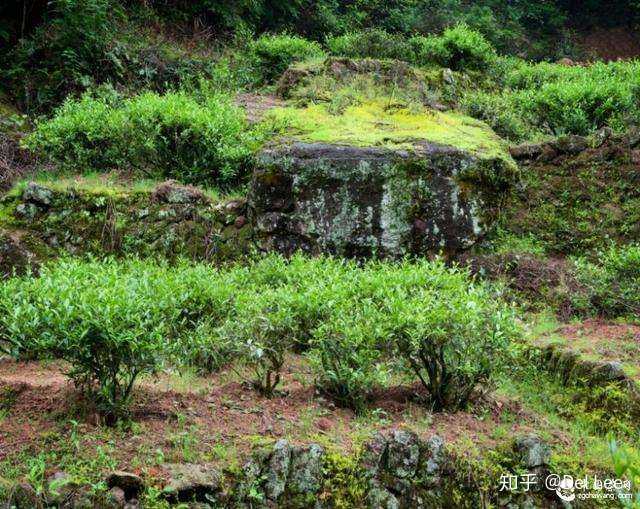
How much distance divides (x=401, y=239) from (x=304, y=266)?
87.7 inches

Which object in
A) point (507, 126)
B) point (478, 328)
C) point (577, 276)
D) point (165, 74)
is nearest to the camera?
point (478, 328)

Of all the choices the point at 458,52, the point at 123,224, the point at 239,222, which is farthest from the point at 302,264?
the point at 458,52

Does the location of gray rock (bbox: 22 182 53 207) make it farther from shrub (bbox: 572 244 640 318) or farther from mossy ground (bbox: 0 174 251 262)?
shrub (bbox: 572 244 640 318)

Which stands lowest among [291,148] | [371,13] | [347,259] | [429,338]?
[347,259]

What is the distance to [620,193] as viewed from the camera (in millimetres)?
9648

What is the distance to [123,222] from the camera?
8.78 meters

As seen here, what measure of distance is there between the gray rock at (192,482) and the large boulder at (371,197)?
15.0 ft

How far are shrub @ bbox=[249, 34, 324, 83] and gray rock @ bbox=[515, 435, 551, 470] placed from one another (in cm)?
1155

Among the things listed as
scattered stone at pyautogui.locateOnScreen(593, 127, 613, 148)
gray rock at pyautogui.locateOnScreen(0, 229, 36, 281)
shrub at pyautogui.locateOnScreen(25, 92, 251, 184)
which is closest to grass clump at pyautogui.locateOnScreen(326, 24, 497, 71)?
scattered stone at pyautogui.locateOnScreen(593, 127, 613, 148)

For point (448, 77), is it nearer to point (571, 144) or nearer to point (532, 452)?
point (571, 144)

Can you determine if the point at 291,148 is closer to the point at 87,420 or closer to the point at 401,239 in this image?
the point at 401,239

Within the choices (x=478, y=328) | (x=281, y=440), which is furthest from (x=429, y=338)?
(x=281, y=440)

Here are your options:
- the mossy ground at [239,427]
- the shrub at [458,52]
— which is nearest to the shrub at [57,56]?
the mossy ground at [239,427]

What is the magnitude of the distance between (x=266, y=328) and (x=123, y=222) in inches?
166
